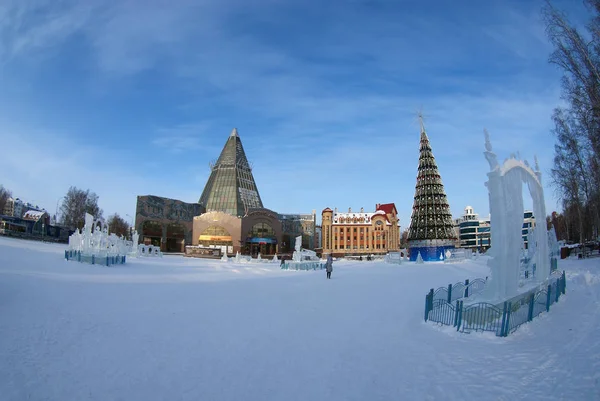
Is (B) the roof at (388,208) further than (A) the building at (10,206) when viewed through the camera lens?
No

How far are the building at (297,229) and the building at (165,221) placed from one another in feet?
61.8

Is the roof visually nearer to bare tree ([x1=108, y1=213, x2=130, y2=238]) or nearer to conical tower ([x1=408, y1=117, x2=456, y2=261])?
conical tower ([x1=408, y1=117, x2=456, y2=261])

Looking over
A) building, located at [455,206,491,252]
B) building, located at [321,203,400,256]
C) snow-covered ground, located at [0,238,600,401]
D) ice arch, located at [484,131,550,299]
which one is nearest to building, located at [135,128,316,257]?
building, located at [321,203,400,256]

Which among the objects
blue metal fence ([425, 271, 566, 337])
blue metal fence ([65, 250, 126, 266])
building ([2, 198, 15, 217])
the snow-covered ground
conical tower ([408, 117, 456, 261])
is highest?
building ([2, 198, 15, 217])

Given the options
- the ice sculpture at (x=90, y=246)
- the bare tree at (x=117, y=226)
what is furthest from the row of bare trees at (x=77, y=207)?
the ice sculpture at (x=90, y=246)

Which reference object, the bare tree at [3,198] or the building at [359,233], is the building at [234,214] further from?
the bare tree at [3,198]

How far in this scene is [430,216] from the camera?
3959 centimetres

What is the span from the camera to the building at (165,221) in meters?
65.9

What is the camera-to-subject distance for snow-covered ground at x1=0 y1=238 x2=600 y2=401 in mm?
5152

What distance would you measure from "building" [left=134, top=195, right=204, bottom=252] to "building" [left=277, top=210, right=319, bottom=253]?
18828 millimetres

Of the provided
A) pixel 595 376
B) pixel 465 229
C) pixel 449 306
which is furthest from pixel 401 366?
pixel 465 229

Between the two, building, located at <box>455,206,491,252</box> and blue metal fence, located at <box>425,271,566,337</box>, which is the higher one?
building, located at <box>455,206,491,252</box>

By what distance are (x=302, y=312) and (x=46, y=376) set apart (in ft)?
21.3

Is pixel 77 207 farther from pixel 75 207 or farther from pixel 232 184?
pixel 232 184
